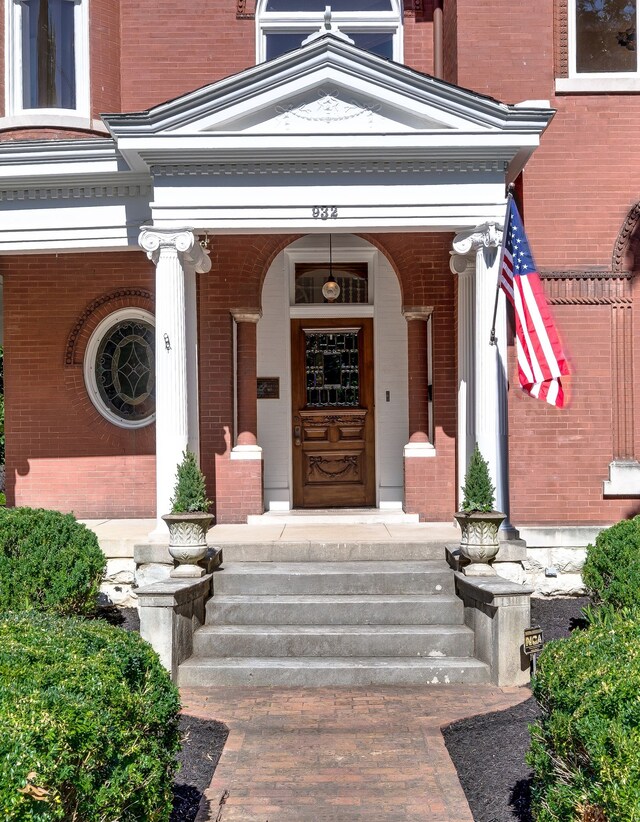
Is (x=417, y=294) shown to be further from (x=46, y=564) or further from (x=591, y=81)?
(x=46, y=564)

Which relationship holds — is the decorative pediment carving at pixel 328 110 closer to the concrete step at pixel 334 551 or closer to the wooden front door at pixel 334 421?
the wooden front door at pixel 334 421

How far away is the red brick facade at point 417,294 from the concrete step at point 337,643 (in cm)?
288

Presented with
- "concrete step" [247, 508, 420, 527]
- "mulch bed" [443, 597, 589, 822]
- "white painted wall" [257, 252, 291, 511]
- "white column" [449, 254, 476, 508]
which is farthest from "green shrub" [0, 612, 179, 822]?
"white painted wall" [257, 252, 291, 511]

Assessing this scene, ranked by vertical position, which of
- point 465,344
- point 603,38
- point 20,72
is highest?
point 603,38

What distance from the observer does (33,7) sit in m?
10.8

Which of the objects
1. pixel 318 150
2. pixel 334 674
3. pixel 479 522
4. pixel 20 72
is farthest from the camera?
pixel 20 72

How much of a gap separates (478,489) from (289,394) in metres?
4.05

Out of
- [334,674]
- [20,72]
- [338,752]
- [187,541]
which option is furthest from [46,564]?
[20,72]

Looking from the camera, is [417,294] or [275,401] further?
[275,401]

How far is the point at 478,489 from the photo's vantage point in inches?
309

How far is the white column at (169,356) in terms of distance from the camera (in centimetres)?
855

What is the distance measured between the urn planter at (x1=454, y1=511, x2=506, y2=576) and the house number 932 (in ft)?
10.6

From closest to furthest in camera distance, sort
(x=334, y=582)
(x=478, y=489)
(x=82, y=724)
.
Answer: (x=82, y=724) < (x=478, y=489) < (x=334, y=582)

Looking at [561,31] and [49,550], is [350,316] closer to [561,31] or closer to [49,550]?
[561,31]
